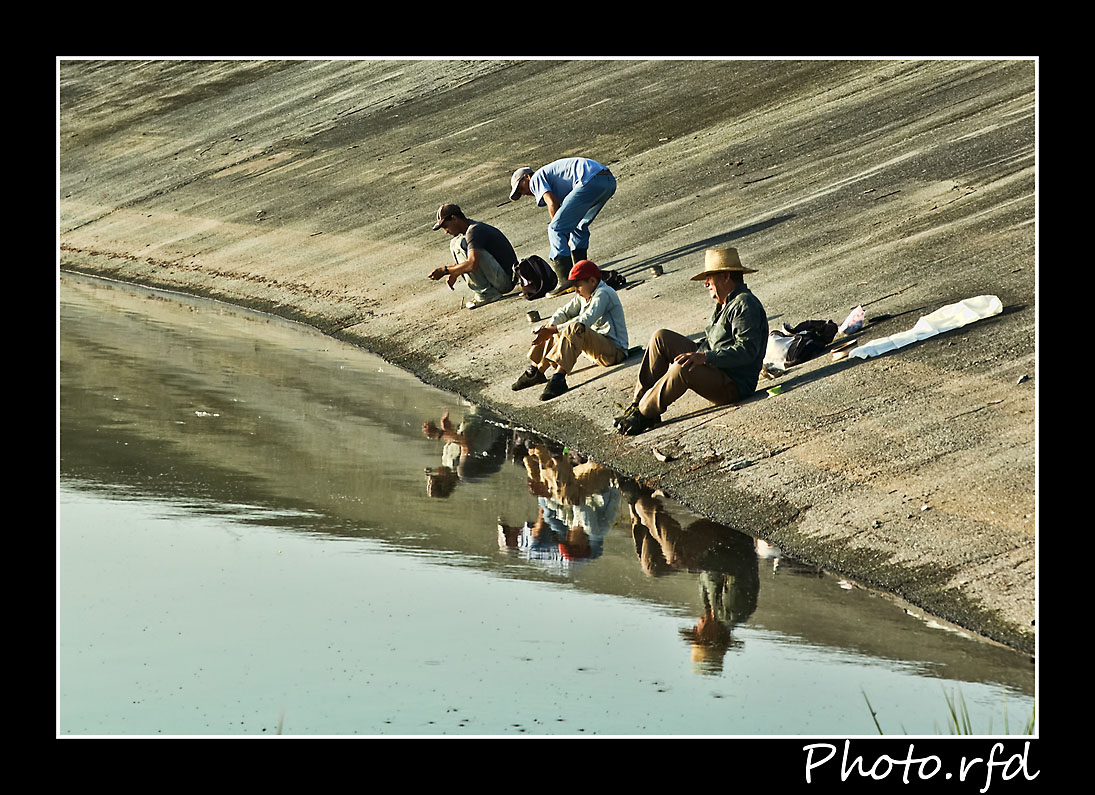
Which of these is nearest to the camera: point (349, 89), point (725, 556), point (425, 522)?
point (725, 556)

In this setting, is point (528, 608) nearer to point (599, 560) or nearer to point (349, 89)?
point (599, 560)

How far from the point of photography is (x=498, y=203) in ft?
76.6

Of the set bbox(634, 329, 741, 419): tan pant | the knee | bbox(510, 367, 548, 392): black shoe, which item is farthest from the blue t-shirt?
bbox(634, 329, 741, 419): tan pant

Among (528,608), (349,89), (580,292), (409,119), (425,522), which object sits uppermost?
(349,89)

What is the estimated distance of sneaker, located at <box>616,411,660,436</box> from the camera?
1188 centimetres

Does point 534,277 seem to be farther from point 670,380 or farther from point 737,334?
point 737,334

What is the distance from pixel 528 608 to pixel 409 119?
22.6m

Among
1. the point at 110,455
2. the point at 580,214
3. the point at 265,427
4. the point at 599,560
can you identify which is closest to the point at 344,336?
the point at 580,214

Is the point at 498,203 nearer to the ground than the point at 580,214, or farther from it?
farther from it

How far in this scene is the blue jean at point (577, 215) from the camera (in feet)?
54.2

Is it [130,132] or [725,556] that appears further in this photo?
[130,132]

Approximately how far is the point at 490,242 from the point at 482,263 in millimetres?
247

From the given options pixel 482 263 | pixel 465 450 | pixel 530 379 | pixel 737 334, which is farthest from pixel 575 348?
pixel 482 263

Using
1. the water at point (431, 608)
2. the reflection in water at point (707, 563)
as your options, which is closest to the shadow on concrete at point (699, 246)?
the water at point (431, 608)
